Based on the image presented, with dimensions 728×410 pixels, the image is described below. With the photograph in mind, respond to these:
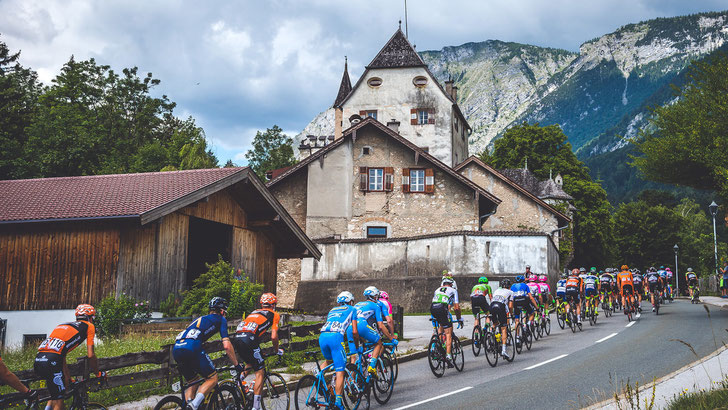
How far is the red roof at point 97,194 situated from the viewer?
60.8ft

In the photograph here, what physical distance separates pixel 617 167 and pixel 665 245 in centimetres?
10643

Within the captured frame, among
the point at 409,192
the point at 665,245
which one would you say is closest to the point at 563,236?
the point at 409,192

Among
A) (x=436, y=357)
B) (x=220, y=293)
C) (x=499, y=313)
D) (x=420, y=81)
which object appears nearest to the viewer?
(x=436, y=357)

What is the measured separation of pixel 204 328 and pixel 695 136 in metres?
22.5

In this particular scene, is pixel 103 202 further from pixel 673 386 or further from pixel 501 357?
pixel 673 386

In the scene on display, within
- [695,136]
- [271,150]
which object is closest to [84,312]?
[695,136]

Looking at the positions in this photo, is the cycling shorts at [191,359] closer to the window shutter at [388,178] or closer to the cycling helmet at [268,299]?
the cycling helmet at [268,299]

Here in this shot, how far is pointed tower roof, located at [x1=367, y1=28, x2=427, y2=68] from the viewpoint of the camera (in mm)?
55906

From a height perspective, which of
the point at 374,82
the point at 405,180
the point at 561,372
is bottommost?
the point at 561,372

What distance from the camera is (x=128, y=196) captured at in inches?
787

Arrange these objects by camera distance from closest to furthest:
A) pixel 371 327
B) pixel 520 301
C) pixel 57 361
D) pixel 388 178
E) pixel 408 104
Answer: pixel 57 361
pixel 371 327
pixel 520 301
pixel 388 178
pixel 408 104

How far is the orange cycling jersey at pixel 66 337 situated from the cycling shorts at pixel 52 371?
8 centimetres

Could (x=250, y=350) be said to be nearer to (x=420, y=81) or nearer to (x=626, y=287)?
(x=626, y=287)

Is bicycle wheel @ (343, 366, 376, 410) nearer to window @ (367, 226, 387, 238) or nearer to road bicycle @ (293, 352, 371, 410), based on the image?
road bicycle @ (293, 352, 371, 410)
